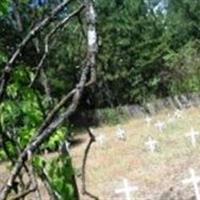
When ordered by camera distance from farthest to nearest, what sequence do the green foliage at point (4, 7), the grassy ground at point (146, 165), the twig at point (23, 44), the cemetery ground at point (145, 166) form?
the grassy ground at point (146, 165)
the cemetery ground at point (145, 166)
the green foliage at point (4, 7)
the twig at point (23, 44)

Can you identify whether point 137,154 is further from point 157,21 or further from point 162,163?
point 157,21

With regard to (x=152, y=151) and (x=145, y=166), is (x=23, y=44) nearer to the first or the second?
(x=145, y=166)

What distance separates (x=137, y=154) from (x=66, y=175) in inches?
765

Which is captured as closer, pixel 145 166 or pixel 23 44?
pixel 23 44

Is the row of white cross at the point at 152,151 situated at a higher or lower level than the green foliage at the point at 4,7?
lower

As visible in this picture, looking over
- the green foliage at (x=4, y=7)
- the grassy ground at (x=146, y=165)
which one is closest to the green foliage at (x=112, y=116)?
the grassy ground at (x=146, y=165)

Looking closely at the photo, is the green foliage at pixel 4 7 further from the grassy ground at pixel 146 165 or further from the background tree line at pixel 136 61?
the background tree line at pixel 136 61

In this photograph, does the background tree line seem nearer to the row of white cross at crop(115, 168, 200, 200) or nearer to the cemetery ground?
the cemetery ground

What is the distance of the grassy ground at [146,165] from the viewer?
1850 cm

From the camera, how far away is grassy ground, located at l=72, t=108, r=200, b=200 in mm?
18500

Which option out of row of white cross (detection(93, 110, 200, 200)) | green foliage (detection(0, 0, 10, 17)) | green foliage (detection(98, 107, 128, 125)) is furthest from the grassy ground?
green foliage (detection(98, 107, 128, 125))

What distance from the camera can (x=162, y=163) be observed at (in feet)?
73.2

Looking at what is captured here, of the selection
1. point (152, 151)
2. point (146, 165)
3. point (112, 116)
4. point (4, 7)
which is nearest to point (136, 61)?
point (112, 116)

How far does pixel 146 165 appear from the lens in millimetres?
23047
